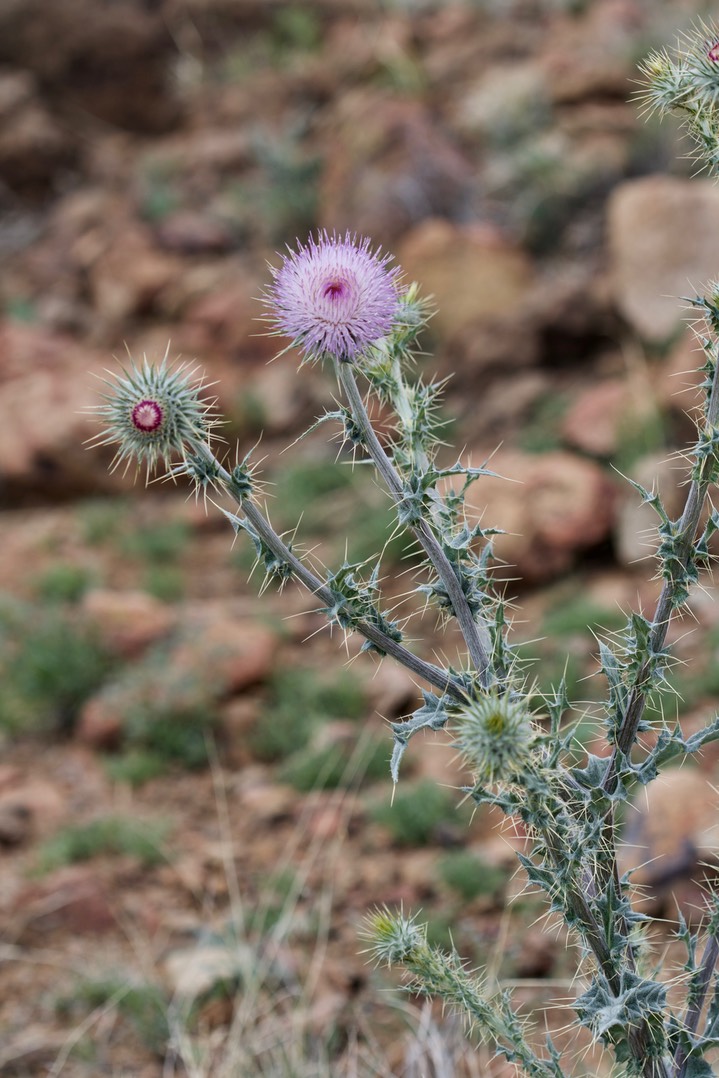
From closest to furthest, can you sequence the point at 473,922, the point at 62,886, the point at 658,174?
the point at 473,922
the point at 62,886
the point at 658,174

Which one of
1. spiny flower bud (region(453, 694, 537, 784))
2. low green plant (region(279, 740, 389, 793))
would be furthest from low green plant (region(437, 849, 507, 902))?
spiny flower bud (region(453, 694, 537, 784))

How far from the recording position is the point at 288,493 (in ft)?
27.3

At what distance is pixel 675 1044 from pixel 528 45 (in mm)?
12430

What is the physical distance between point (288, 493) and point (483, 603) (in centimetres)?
640

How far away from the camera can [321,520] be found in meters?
7.95

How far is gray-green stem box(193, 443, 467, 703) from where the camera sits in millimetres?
1830

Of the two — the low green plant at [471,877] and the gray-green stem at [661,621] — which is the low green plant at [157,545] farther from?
the gray-green stem at [661,621]

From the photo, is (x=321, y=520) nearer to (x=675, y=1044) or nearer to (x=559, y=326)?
(x=559, y=326)

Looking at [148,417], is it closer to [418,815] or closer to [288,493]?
[418,815]

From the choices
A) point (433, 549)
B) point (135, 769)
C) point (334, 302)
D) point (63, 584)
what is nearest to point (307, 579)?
point (433, 549)

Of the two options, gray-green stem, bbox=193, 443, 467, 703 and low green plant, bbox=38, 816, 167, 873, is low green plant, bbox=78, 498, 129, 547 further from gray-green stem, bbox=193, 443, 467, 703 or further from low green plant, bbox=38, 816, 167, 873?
gray-green stem, bbox=193, 443, 467, 703

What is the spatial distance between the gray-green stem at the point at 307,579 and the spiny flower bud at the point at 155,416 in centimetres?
4

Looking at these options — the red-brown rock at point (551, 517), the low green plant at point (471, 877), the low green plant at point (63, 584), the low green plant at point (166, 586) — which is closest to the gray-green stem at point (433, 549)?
the low green plant at point (471, 877)

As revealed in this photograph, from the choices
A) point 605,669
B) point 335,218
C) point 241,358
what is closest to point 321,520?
point 241,358
